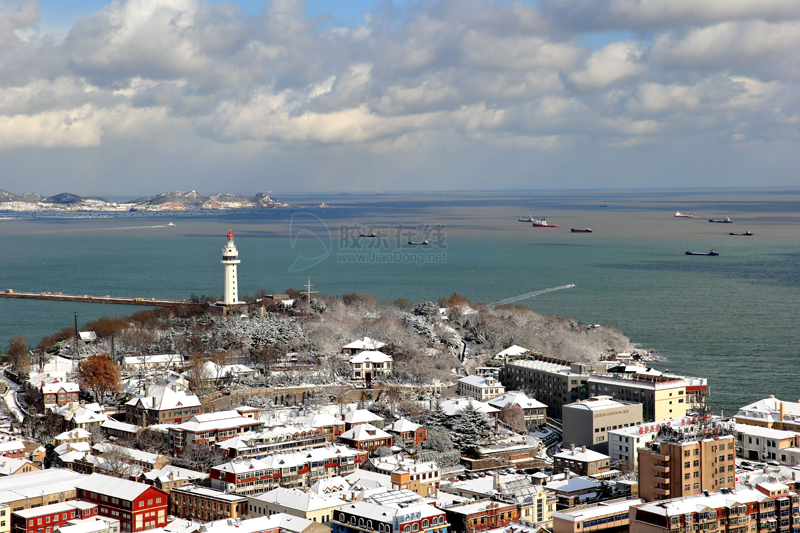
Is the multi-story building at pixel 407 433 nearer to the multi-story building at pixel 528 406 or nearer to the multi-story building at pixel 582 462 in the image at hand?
the multi-story building at pixel 528 406

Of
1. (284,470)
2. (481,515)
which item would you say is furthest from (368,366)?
(481,515)

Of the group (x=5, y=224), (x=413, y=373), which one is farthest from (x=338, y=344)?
(x=5, y=224)

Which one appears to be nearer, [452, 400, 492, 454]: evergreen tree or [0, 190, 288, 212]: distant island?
[452, 400, 492, 454]: evergreen tree

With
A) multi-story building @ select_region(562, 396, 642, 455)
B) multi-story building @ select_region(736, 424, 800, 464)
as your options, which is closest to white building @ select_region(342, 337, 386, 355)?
multi-story building @ select_region(562, 396, 642, 455)

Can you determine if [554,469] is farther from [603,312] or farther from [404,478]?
[603,312]

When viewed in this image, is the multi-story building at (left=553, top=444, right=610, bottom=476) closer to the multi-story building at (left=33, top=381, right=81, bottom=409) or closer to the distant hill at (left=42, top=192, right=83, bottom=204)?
the multi-story building at (left=33, top=381, right=81, bottom=409)

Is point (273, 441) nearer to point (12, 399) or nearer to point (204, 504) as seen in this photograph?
A: point (204, 504)

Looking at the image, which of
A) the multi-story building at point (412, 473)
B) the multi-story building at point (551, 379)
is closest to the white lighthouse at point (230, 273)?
the multi-story building at point (551, 379)
